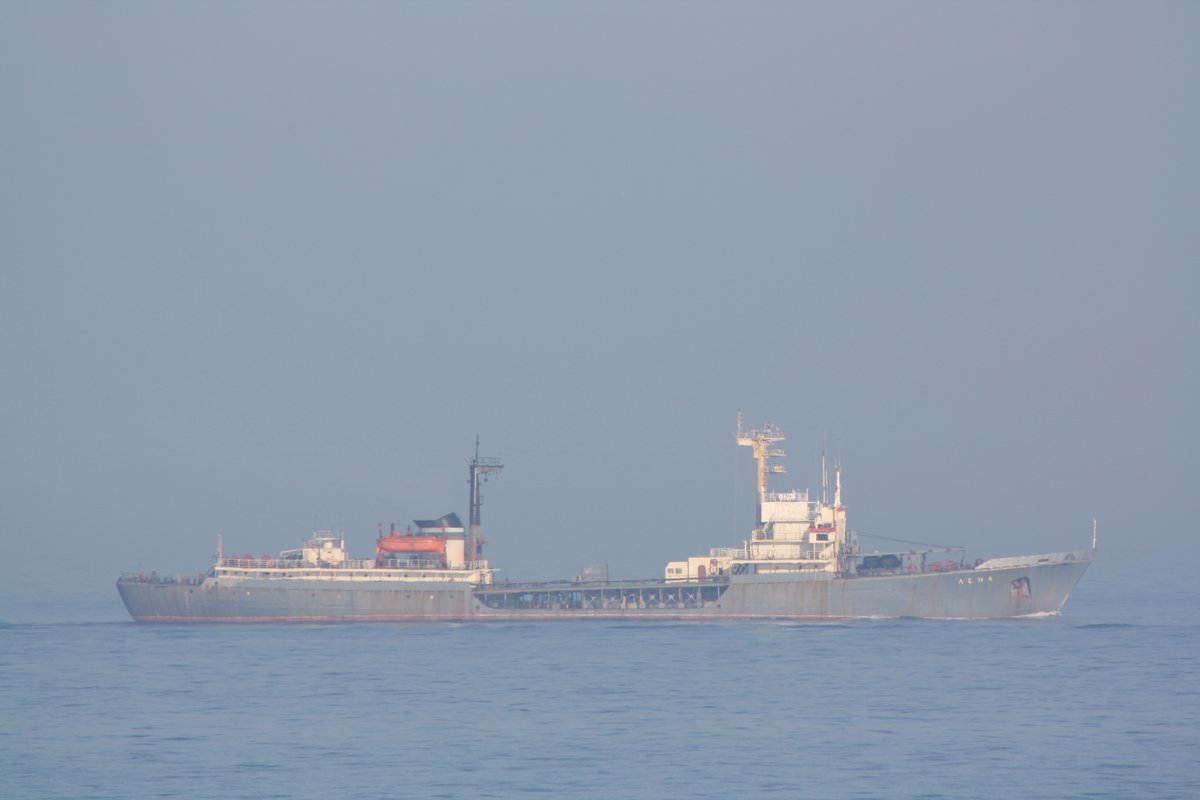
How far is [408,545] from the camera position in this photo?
100000 millimetres

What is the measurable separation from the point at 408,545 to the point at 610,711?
3879 cm

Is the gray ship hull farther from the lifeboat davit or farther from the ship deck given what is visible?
the lifeboat davit

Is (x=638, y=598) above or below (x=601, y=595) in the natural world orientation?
below

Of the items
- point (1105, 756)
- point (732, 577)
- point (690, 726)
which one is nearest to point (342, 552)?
point (732, 577)

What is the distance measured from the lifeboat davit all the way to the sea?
7.13 meters

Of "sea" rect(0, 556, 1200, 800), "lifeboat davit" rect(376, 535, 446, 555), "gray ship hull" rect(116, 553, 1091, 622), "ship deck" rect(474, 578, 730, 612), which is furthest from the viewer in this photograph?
"lifeboat davit" rect(376, 535, 446, 555)

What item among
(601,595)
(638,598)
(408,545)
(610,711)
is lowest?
(610,711)

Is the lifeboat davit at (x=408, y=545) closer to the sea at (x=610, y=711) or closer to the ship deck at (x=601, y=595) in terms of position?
the ship deck at (x=601, y=595)

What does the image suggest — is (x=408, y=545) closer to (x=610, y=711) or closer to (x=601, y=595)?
(x=601, y=595)

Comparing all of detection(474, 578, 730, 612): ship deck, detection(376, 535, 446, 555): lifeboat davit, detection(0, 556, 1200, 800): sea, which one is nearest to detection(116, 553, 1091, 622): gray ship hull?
detection(474, 578, 730, 612): ship deck

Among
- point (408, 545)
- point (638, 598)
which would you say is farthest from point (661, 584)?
point (408, 545)

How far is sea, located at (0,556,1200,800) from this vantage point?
51.4m

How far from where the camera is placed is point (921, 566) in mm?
93250

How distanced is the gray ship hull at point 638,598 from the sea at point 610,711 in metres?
1.88
